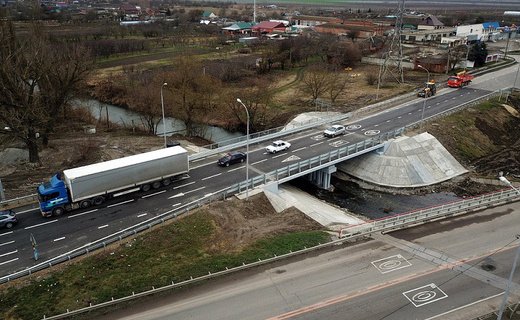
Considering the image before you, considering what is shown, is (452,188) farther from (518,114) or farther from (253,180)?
(518,114)

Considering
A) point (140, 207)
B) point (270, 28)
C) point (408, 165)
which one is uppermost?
point (270, 28)

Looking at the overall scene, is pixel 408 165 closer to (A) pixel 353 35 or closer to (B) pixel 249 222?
(B) pixel 249 222

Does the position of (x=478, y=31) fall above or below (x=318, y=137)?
above

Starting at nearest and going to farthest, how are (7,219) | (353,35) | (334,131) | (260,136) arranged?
1. (7,219)
2. (260,136)
3. (334,131)
4. (353,35)

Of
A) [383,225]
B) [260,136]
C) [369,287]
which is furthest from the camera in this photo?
[260,136]

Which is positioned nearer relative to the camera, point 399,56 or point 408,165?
point 408,165

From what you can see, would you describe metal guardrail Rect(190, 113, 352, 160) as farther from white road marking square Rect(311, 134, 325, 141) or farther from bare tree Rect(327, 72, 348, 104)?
bare tree Rect(327, 72, 348, 104)

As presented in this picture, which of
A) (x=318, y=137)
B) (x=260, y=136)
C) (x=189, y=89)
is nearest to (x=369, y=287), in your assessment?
(x=318, y=137)
